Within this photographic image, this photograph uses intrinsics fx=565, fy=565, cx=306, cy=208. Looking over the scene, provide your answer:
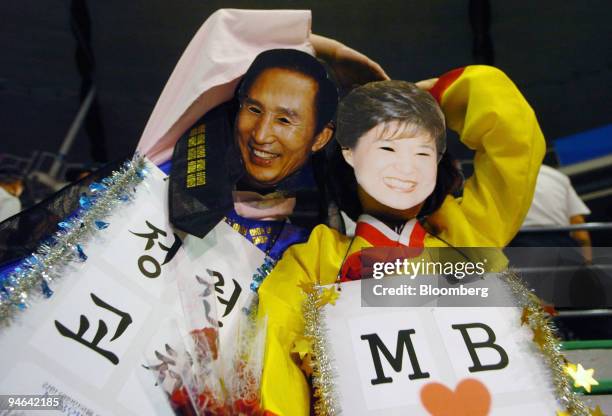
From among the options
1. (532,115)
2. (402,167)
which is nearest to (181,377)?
(402,167)

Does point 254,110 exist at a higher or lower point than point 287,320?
higher

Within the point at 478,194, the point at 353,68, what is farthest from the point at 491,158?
the point at 353,68

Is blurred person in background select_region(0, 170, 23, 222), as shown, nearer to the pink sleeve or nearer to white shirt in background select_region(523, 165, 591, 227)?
the pink sleeve

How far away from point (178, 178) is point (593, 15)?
9.16 feet

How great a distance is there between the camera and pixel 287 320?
1.14 metres

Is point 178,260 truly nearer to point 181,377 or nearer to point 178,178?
point 178,178

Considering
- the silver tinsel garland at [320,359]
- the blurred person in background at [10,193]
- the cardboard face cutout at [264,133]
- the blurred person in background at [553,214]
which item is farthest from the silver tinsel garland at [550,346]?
the blurred person in background at [10,193]

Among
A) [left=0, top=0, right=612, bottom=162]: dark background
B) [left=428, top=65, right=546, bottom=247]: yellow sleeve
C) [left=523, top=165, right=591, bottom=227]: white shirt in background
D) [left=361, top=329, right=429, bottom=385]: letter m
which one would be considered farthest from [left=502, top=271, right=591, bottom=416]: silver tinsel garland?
[left=0, top=0, right=612, bottom=162]: dark background

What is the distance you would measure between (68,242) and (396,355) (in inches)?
26.9

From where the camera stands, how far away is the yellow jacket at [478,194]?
1.21 meters

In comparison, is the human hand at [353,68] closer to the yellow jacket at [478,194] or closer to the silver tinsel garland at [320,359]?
the yellow jacket at [478,194]

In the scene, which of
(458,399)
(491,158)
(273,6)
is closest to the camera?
(458,399)

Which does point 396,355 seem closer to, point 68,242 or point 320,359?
point 320,359

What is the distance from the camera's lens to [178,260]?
1198 mm
